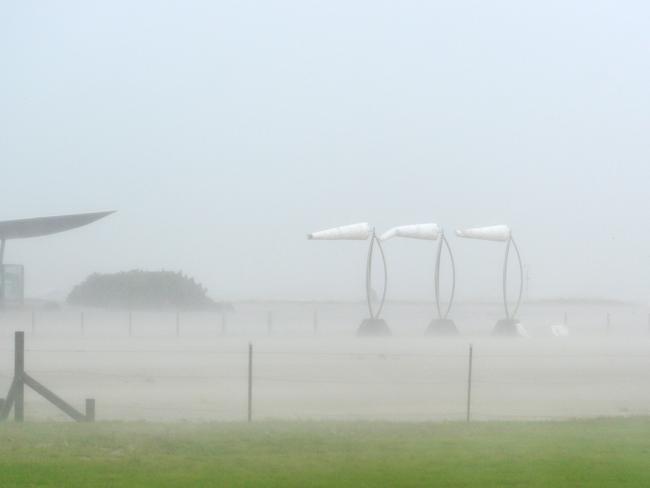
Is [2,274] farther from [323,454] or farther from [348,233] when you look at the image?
[323,454]

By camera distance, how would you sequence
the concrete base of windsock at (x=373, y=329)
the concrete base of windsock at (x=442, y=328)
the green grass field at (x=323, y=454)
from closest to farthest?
the green grass field at (x=323, y=454)
the concrete base of windsock at (x=373, y=329)
the concrete base of windsock at (x=442, y=328)

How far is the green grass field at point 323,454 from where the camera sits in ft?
34.0

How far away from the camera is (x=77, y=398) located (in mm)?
18297

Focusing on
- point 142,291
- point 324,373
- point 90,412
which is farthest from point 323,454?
point 142,291

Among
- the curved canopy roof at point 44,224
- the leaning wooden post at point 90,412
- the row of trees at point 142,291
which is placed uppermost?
the curved canopy roof at point 44,224

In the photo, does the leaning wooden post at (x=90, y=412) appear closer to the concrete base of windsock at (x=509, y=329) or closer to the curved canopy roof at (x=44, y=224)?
the curved canopy roof at (x=44, y=224)

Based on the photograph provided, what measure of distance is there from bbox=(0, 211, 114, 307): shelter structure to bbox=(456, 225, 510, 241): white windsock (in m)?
→ 14.6

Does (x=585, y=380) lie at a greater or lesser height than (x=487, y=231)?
lesser

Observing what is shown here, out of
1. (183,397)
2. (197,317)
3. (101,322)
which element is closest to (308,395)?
(183,397)

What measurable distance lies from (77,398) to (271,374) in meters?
5.78

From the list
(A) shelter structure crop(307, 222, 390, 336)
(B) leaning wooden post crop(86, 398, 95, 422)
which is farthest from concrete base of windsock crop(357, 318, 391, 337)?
(B) leaning wooden post crop(86, 398, 95, 422)

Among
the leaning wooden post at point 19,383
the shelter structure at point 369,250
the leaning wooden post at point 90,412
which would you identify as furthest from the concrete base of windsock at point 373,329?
the leaning wooden post at point 19,383

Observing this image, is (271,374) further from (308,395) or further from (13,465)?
(13,465)

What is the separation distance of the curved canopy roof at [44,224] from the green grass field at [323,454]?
2806cm
